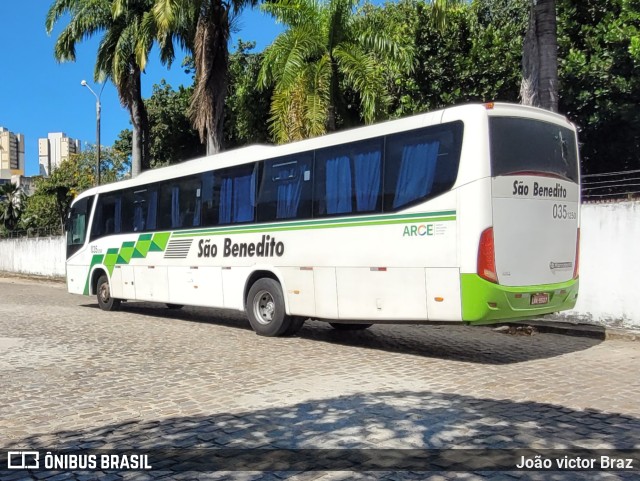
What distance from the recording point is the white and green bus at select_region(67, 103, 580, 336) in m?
7.77

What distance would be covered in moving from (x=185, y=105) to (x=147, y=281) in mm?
17315

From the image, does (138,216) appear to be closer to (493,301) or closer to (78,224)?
(78,224)

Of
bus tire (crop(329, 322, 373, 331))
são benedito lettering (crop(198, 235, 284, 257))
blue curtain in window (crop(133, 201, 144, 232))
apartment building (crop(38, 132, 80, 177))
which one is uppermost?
apartment building (crop(38, 132, 80, 177))

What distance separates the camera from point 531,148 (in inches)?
323

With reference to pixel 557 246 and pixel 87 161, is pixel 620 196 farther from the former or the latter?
pixel 87 161

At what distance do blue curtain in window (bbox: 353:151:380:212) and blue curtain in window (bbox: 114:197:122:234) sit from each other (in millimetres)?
7902

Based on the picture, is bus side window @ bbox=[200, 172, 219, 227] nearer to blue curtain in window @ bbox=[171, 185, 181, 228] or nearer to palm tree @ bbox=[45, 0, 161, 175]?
blue curtain in window @ bbox=[171, 185, 181, 228]

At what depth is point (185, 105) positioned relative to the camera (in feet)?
96.5

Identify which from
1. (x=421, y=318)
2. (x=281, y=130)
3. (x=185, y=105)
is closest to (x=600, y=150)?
(x=281, y=130)

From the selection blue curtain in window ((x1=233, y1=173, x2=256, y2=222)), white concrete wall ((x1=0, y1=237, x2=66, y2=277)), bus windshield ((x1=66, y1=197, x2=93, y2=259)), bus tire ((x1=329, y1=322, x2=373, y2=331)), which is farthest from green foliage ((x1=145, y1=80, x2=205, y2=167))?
bus tire ((x1=329, y1=322, x2=373, y2=331))

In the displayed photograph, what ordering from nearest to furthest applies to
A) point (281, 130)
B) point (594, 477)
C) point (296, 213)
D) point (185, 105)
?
point (594, 477)
point (296, 213)
point (281, 130)
point (185, 105)

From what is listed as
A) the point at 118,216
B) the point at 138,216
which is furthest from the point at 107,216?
the point at 138,216

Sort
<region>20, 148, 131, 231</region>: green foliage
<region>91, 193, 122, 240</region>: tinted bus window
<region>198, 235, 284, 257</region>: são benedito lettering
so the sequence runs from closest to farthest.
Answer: <region>198, 235, 284, 257</region>: são benedito lettering, <region>91, 193, 122, 240</region>: tinted bus window, <region>20, 148, 131, 231</region>: green foliage

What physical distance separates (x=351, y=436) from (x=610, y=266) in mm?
8169
